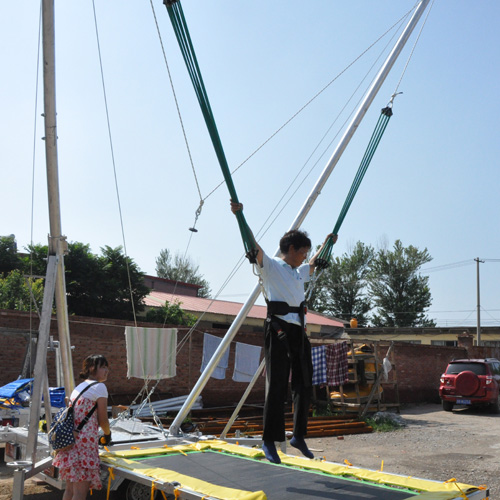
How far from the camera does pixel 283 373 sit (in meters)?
4.65

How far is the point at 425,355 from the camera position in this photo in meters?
22.6

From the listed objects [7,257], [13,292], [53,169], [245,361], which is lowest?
[245,361]

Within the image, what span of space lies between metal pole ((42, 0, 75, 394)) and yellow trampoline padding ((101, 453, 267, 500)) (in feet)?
4.59

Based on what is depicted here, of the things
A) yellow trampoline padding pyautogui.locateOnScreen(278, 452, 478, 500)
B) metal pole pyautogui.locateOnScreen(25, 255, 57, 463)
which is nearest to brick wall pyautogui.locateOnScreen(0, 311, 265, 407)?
metal pole pyautogui.locateOnScreen(25, 255, 57, 463)

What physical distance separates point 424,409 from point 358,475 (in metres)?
15.6

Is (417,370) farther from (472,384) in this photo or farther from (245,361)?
(245,361)

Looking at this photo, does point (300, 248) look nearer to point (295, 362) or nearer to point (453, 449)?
point (295, 362)

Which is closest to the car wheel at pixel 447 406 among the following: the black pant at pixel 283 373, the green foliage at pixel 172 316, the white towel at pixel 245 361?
the white towel at pixel 245 361

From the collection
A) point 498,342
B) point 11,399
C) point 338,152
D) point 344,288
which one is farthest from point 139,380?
point 344,288

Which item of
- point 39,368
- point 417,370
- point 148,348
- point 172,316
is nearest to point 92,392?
point 39,368

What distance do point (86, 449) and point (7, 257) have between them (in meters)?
22.0

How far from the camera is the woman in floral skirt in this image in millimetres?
4789

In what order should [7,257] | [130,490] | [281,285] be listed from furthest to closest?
[7,257] < [130,490] < [281,285]

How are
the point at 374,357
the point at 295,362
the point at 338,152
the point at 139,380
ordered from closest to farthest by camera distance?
the point at 295,362, the point at 338,152, the point at 139,380, the point at 374,357
